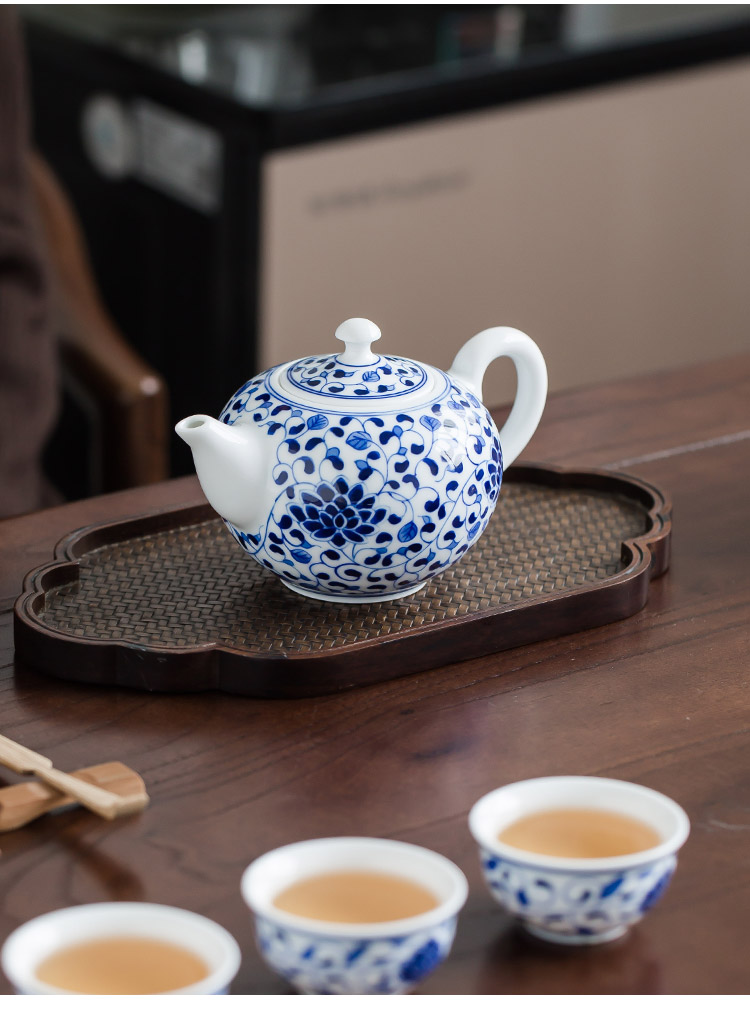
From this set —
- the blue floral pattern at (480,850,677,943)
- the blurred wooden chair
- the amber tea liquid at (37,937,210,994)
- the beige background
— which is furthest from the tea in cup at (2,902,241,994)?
the beige background

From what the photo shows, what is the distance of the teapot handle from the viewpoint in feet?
2.86

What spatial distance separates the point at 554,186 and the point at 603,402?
1.11 meters

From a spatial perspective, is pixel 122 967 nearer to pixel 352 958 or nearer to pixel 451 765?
pixel 352 958

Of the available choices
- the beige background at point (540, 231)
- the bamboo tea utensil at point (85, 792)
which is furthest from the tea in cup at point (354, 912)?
the beige background at point (540, 231)

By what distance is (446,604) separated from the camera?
85cm

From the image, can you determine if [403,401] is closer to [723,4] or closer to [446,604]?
[446,604]

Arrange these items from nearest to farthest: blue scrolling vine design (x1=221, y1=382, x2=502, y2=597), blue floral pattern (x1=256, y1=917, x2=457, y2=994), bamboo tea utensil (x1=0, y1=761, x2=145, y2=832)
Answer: blue floral pattern (x1=256, y1=917, x2=457, y2=994), bamboo tea utensil (x1=0, y1=761, x2=145, y2=832), blue scrolling vine design (x1=221, y1=382, x2=502, y2=597)

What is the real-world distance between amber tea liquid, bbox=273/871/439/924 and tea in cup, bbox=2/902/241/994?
3 cm

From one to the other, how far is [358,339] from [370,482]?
86 mm

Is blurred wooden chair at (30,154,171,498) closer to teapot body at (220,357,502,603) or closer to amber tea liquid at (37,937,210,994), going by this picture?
teapot body at (220,357,502,603)

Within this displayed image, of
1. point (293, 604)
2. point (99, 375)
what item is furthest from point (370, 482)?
point (99, 375)

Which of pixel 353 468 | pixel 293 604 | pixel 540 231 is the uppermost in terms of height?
pixel 353 468

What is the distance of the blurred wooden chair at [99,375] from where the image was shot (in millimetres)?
1536

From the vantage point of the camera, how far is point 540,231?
7.46 feet
